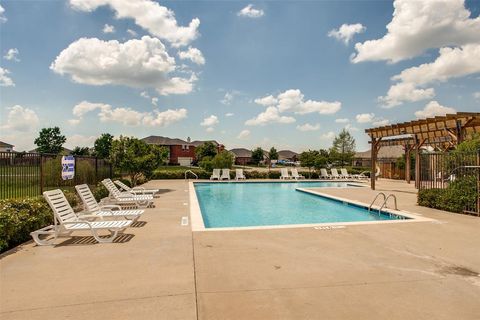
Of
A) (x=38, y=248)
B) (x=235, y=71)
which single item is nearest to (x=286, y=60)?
(x=235, y=71)

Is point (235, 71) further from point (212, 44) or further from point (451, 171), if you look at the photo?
point (451, 171)

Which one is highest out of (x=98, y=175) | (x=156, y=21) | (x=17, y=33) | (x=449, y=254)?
(x=156, y=21)

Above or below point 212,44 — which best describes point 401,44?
below

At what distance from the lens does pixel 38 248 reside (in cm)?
562

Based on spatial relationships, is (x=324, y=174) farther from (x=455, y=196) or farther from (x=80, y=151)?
(x=80, y=151)

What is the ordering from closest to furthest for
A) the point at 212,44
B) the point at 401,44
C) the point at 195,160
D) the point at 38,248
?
the point at 38,248 → the point at 401,44 → the point at 212,44 → the point at 195,160

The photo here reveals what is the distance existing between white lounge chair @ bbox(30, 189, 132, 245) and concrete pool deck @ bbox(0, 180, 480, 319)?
0.22 meters

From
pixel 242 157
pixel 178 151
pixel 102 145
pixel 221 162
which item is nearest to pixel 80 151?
pixel 102 145

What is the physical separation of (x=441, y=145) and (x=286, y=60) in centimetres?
1402

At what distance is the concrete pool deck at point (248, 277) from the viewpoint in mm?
3229

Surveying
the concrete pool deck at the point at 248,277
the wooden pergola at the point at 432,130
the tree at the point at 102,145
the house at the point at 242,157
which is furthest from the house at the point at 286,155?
the concrete pool deck at the point at 248,277

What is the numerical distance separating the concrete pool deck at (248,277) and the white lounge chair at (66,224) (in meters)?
0.22

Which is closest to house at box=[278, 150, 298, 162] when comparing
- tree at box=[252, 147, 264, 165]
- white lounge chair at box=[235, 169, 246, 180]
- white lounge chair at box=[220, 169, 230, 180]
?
tree at box=[252, 147, 264, 165]

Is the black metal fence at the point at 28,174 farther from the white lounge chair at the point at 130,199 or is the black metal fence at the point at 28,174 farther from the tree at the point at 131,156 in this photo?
the tree at the point at 131,156
